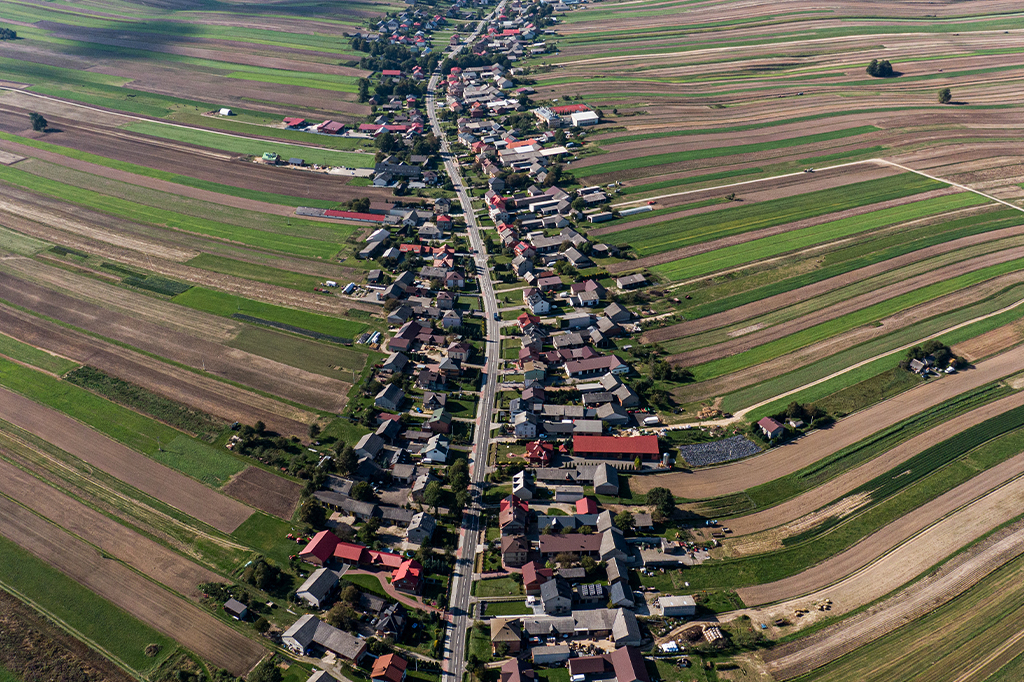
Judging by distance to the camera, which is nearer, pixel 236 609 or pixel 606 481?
pixel 236 609

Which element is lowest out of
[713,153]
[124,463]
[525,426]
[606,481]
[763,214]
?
[124,463]

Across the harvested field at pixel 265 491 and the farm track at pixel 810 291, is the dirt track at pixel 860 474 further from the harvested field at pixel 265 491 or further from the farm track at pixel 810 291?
the harvested field at pixel 265 491

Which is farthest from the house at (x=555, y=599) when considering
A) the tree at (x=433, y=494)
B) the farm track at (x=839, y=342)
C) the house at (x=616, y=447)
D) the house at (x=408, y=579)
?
the farm track at (x=839, y=342)

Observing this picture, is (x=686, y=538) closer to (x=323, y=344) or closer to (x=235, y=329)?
(x=323, y=344)

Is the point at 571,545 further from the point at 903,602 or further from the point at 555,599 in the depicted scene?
the point at 903,602

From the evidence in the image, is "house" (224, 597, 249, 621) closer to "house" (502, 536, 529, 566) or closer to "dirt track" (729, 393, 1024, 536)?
"house" (502, 536, 529, 566)

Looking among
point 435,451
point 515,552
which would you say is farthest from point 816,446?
point 435,451

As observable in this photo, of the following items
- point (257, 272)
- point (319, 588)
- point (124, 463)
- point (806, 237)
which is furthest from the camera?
point (806, 237)
